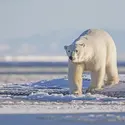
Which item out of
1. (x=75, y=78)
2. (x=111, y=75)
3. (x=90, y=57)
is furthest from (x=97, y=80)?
(x=111, y=75)

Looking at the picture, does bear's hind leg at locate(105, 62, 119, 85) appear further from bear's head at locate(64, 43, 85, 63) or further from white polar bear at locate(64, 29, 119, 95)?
bear's head at locate(64, 43, 85, 63)

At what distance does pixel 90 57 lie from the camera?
11.8 metres

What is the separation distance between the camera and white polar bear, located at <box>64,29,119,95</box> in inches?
449

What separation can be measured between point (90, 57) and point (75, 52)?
61 centimetres

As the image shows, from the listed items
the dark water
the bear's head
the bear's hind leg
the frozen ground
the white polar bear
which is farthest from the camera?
the dark water

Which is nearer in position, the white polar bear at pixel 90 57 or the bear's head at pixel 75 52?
the bear's head at pixel 75 52

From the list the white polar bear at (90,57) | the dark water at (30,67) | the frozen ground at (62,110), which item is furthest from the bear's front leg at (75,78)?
the dark water at (30,67)

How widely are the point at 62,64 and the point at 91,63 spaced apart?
1219cm

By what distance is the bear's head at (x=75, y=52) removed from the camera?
11.1 m

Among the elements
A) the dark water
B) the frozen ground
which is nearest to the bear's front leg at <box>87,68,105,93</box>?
the frozen ground

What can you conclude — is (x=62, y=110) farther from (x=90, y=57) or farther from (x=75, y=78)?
(x=90, y=57)

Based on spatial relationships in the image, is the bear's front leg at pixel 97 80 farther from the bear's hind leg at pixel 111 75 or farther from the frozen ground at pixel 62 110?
the bear's hind leg at pixel 111 75

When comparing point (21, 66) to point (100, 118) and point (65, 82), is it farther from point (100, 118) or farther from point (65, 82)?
point (100, 118)

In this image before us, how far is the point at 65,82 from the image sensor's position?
1620 centimetres
